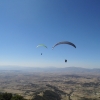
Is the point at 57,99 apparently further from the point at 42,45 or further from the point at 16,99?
the point at 16,99

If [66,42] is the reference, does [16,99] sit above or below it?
below

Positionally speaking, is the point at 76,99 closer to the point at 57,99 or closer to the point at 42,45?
the point at 57,99

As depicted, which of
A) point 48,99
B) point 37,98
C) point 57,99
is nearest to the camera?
point 37,98

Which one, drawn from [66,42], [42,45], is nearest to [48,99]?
[42,45]

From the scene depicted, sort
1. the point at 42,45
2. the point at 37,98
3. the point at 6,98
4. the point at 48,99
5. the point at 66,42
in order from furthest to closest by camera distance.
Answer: the point at 48,99 → the point at 37,98 → the point at 42,45 → the point at 66,42 → the point at 6,98

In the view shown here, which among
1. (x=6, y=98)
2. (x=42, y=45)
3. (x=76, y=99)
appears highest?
(x=42, y=45)

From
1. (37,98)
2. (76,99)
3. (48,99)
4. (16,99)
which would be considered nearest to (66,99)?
(76,99)

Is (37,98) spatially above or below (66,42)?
below

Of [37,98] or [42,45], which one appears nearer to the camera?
[42,45]

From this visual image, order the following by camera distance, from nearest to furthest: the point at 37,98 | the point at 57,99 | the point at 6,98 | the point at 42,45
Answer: the point at 6,98
the point at 42,45
the point at 37,98
the point at 57,99
